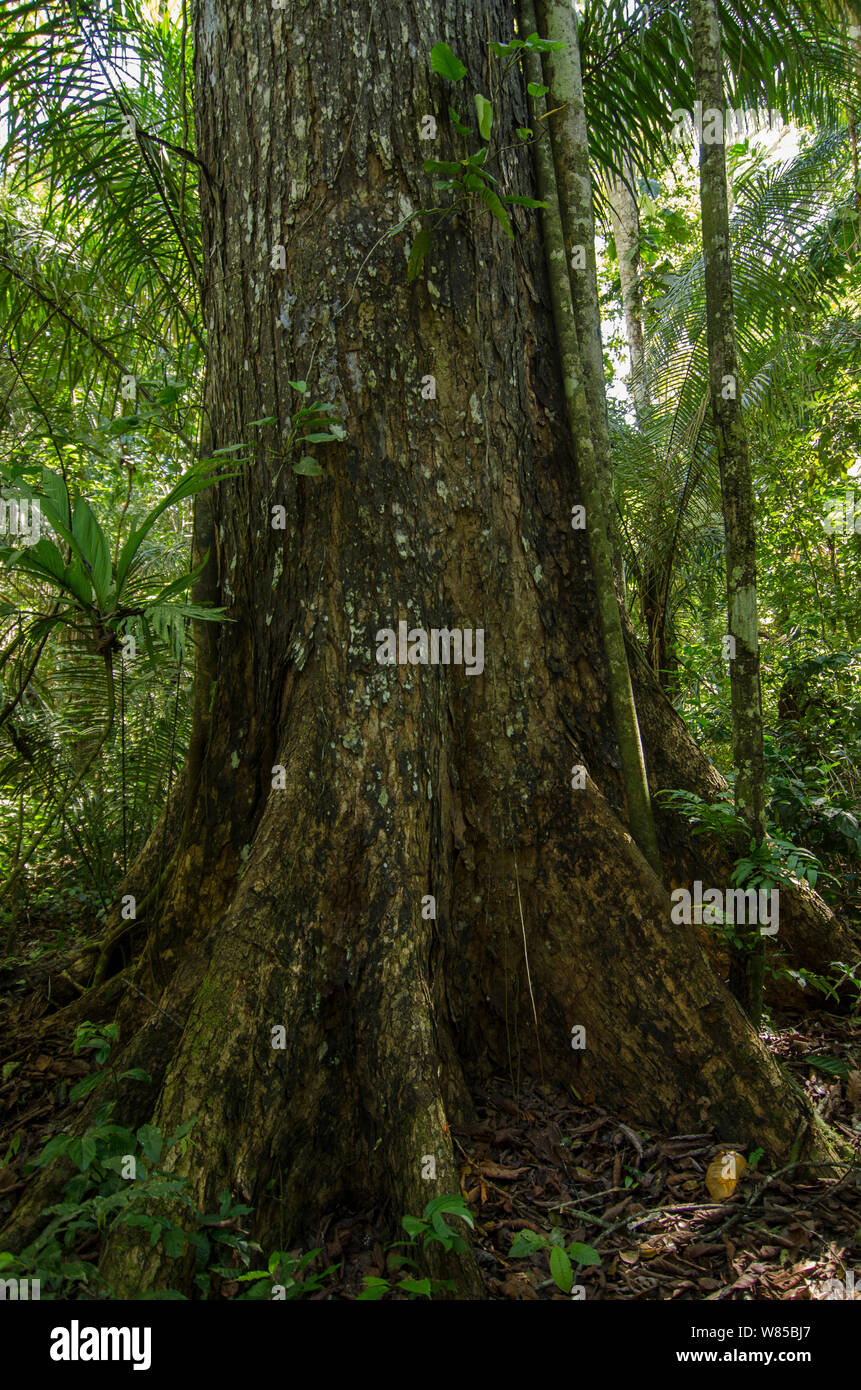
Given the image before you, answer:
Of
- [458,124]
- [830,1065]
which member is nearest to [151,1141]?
[830,1065]

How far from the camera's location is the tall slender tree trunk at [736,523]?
8.07 feet

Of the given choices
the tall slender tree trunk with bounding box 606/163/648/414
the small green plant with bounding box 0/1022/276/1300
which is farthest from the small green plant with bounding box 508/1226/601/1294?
the tall slender tree trunk with bounding box 606/163/648/414

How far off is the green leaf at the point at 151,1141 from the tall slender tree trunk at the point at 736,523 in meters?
1.63

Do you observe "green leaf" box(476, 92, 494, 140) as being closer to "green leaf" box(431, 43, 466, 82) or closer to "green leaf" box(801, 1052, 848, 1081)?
"green leaf" box(431, 43, 466, 82)

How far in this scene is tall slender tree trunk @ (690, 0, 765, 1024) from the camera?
8.07 ft

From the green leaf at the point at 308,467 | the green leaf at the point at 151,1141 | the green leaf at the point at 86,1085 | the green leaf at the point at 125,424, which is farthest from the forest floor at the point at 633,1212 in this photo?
the green leaf at the point at 125,424

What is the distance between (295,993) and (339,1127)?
36cm

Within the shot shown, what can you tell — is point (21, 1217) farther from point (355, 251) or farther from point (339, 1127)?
point (355, 251)

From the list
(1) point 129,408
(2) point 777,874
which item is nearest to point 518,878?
(2) point 777,874

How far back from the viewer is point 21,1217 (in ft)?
5.95

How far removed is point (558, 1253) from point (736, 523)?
1.95m

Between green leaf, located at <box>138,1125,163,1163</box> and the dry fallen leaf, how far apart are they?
133 cm

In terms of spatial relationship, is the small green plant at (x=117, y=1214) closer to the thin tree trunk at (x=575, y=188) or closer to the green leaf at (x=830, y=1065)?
the green leaf at (x=830, y=1065)

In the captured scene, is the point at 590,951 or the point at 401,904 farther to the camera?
the point at 590,951
